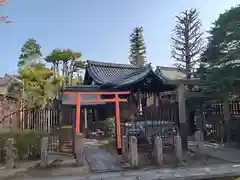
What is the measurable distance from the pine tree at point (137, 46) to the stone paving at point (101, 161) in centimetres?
2893

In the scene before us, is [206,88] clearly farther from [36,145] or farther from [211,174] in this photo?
[36,145]

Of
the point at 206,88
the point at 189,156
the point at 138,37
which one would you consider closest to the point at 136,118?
the point at 189,156

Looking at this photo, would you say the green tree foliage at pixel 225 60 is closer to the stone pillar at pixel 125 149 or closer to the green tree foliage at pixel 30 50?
the stone pillar at pixel 125 149

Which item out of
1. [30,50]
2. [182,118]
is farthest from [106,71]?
[30,50]

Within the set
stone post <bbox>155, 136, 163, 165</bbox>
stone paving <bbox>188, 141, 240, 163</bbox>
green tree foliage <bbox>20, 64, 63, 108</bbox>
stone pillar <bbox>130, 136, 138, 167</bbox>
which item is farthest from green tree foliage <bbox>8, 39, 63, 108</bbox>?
stone paving <bbox>188, 141, 240, 163</bbox>

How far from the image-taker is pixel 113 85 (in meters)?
14.2

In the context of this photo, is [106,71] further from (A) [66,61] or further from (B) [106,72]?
(A) [66,61]

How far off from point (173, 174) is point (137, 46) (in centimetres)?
3280

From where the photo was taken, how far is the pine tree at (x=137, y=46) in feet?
121

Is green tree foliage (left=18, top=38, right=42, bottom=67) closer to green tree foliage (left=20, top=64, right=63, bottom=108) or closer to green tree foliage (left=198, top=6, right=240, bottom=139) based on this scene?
green tree foliage (left=20, top=64, right=63, bottom=108)

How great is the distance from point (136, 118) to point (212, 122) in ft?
14.2

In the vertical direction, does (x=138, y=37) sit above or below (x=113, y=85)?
above

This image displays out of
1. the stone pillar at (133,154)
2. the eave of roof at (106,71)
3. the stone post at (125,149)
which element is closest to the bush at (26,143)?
the stone post at (125,149)

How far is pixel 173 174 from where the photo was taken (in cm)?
567
